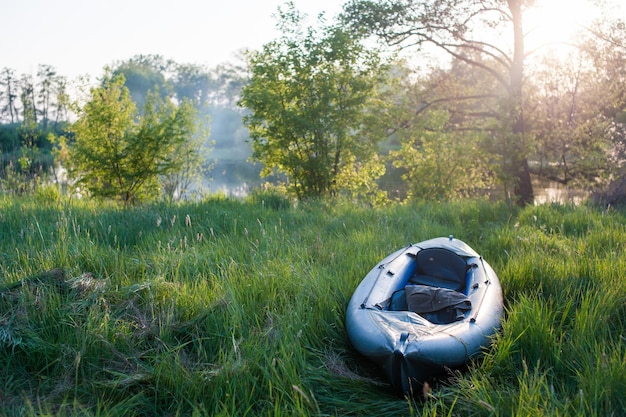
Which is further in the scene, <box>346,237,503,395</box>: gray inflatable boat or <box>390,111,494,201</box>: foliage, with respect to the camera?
<box>390,111,494,201</box>: foliage

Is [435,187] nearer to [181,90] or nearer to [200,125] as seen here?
[200,125]

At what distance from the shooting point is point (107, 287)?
12.9 feet

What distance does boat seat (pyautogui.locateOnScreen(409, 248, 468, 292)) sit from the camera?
16.4 feet

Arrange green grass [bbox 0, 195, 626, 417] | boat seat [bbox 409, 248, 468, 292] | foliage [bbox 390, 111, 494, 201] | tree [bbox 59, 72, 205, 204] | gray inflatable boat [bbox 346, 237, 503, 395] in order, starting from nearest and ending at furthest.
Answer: green grass [bbox 0, 195, 626, 417] < gray inflatable boat [bbox 346, 237, 503, 395] < boat seat [bbox 409, 248, 468, 292] < tree [bbox 59, 72, 205, 204] < foliage [bbox 390, 111, 494, 201]

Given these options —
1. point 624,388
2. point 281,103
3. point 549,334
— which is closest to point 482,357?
point 549,334

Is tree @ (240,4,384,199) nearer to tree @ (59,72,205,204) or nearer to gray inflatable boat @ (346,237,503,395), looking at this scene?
tree @ (59,72,205,204)

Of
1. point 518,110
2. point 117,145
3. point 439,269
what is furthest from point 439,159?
point 439,269

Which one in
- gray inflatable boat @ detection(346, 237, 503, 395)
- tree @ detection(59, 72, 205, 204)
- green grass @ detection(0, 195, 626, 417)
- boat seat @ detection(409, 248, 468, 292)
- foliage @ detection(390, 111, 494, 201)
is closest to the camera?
green grass @ detection(0, 195, 626, 417)

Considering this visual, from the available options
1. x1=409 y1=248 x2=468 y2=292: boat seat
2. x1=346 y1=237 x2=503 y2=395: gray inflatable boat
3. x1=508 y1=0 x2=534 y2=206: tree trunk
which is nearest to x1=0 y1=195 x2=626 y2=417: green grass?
x1=346 y1=237 x2=503 y2=395: gray inflatable boat

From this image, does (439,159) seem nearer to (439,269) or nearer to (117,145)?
(117,145)

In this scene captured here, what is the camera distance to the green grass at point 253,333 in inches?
108

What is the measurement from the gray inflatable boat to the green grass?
0.48 ft

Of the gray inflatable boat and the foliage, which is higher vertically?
the foliage

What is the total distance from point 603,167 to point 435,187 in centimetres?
457
